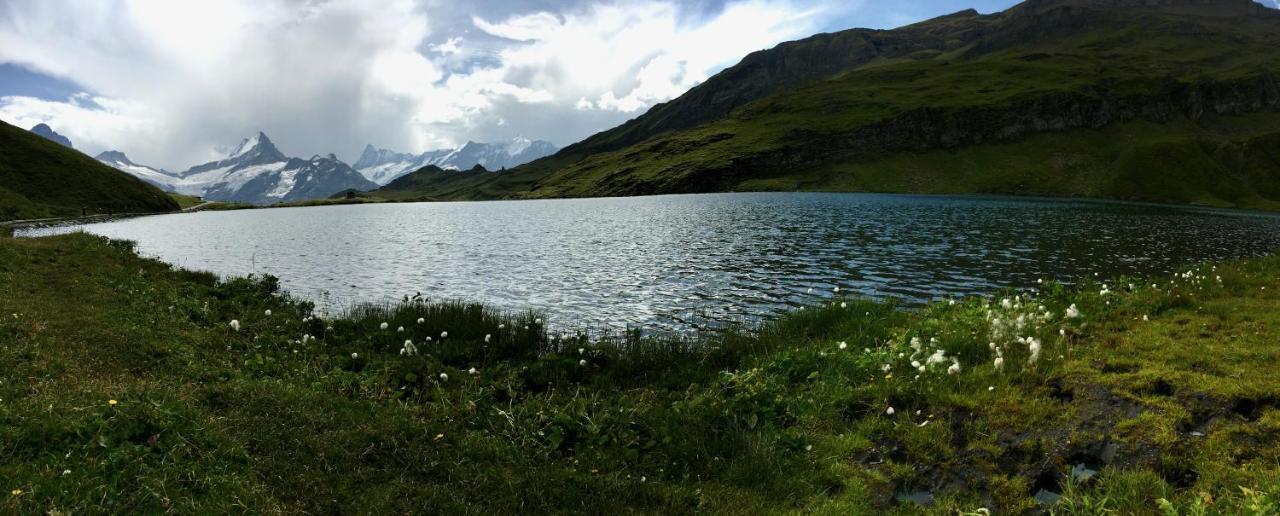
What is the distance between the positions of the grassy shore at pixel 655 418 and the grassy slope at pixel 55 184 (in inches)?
4510

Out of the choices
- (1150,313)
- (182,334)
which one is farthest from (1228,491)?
(182,334)

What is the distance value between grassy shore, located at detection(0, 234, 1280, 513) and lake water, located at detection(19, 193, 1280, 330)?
10218 mm

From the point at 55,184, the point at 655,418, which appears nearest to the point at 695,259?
the point at 655,418

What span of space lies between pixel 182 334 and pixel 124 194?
166 metres

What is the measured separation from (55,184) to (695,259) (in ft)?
481

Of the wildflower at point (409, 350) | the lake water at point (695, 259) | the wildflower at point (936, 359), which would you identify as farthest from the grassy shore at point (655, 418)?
the lake water at point (695, 259)

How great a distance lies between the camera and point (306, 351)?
15383 mm

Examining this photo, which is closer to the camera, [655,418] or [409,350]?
[655,418]

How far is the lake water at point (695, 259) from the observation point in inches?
1153

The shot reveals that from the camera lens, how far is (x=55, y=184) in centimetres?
11738

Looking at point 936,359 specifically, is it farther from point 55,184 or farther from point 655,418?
point 55,184

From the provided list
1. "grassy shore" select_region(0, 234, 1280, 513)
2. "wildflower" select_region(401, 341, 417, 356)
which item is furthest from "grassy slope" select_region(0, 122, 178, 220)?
"wildflower" select_region(401, 341, 417, 356)

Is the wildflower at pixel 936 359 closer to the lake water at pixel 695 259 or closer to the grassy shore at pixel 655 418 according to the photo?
the grassy shore at pixel 655 418

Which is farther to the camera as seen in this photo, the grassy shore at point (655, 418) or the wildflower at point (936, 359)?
the wildflower at point (936, 359)
